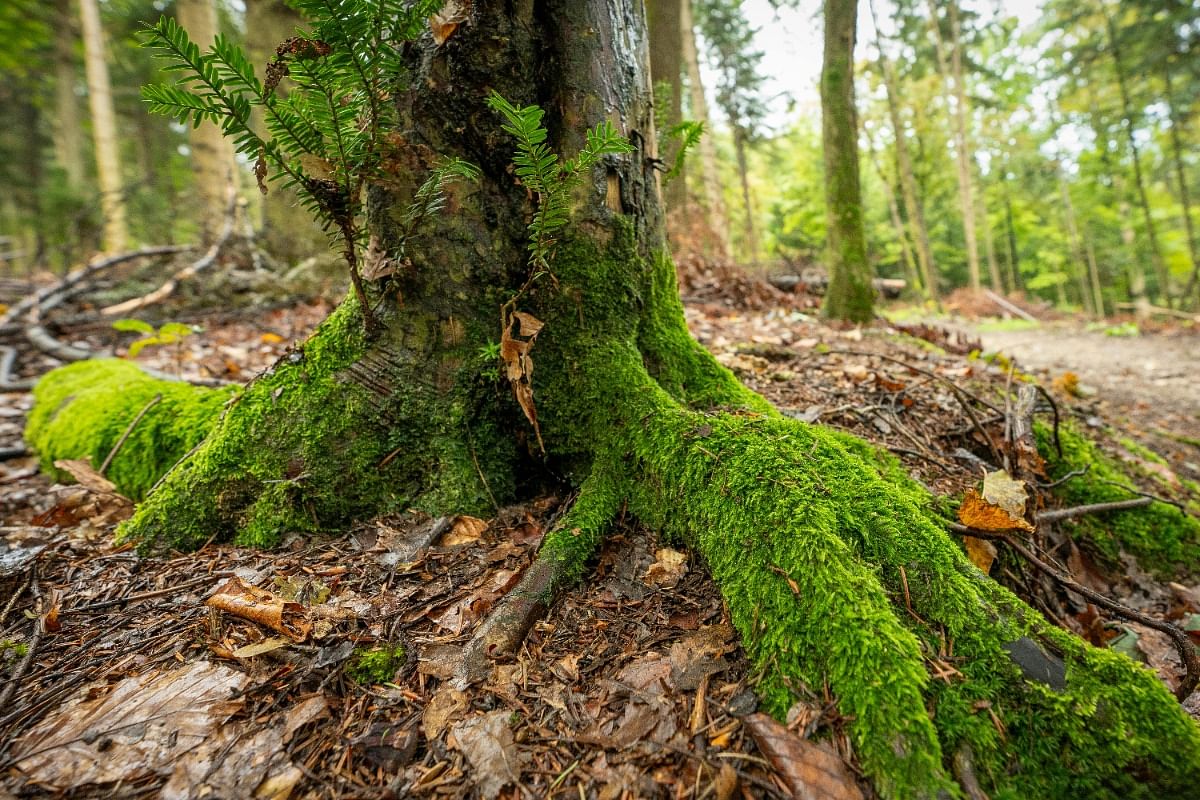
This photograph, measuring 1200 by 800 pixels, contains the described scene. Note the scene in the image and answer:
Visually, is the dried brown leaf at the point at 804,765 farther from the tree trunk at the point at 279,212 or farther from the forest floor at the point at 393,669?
the tree trunk at the point at 279,212

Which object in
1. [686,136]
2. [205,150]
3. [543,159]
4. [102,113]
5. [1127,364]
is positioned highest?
[102,113]

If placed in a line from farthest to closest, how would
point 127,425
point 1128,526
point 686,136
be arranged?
point 127,425 < point 686,136 < point 1128,526

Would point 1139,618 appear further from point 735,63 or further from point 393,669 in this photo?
point 735,63

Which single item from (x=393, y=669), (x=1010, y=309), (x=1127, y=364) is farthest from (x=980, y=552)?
(x=1010, y=309)

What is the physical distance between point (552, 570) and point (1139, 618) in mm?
1641

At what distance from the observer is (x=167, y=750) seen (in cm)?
115

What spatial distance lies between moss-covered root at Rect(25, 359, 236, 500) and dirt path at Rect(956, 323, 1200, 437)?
6590 millimetres

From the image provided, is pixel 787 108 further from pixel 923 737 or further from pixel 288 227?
pixel 923 737

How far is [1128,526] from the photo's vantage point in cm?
228

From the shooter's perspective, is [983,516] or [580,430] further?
[580,430]

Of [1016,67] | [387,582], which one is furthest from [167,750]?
[1016,67]

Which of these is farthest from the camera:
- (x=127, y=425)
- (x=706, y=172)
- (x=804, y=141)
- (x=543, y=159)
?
(x=804, y=141)

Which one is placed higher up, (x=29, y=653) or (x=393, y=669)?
(x=29, y=653)

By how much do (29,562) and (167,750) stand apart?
127 centimetres
